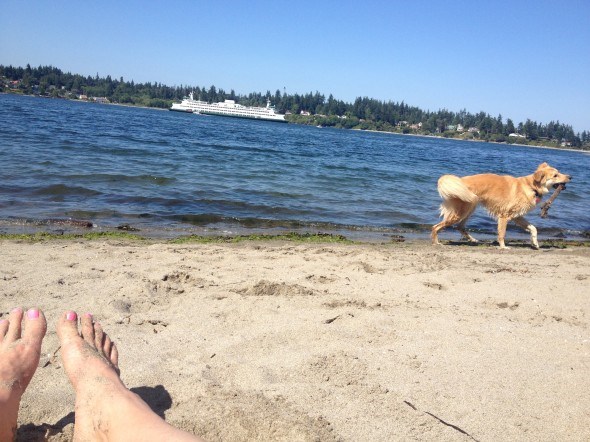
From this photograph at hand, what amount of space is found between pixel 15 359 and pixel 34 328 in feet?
0.76


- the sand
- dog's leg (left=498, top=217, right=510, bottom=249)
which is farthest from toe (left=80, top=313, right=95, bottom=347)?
dog's leg (left=498, top=217, right=510, bottom=249)

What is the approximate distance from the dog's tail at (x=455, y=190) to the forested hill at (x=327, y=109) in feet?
345

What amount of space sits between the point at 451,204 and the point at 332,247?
2.51 m

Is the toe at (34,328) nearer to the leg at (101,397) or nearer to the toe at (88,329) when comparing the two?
the leg at (101,397)

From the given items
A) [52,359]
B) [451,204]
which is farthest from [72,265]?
[451,204]

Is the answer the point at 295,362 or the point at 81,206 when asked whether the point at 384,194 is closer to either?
the point at 81,206

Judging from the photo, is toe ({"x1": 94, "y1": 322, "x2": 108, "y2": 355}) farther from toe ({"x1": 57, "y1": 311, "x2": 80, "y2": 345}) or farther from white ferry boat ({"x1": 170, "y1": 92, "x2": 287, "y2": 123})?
white ferry boat ({"x1": 170, "y1": 92, "x2": 287, "y2": 123})

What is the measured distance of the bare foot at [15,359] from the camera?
2020 mm

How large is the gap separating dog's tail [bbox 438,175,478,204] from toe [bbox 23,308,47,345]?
6.14 m

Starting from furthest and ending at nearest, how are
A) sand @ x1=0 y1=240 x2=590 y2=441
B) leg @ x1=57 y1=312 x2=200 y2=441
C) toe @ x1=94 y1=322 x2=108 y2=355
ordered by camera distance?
toe @ x1=94 y1=322 x2=108 y2=355 < sand @ x1=0 y1=240 x2=590 y2=441 < leg @ x1=57 y1=312 x2=200 y2=441

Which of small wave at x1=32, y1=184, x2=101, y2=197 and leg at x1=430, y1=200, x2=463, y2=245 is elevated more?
leg at x1=430, y1=200, x2=463, y2=245

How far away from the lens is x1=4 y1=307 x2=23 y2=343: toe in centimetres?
244

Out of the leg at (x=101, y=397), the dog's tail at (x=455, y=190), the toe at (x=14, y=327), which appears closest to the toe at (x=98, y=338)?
the leg at (x=101, y=397)

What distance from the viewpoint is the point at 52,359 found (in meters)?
2.64
